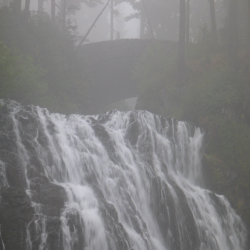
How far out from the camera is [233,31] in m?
20.3

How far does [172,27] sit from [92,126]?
26.3 metres

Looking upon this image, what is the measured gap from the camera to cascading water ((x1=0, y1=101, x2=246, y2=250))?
32.6 ft

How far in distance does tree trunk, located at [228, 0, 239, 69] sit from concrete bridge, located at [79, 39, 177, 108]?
17.9 feet

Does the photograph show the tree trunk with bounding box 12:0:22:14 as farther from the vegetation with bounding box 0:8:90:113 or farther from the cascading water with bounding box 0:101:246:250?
the cascading water with bounding box 0:101:246:250

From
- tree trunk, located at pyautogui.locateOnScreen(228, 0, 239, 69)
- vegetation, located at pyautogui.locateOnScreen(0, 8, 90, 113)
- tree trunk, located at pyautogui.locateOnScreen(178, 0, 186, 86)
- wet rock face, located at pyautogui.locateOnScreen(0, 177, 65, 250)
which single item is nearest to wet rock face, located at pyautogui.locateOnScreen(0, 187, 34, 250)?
wet rock face, located at pyautogui.locateOnScreen(0, 177, 65, 250)

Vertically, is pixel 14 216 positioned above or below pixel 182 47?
below

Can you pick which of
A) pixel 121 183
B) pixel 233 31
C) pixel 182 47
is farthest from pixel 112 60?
pixel 121 183

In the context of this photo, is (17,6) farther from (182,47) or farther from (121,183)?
(121,183)

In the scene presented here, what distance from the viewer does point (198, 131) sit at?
1656 cm

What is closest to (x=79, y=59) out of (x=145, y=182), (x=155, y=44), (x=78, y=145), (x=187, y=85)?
(x=155, y=44)

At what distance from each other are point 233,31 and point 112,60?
999cm

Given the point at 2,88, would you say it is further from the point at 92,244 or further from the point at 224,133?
the point at 224,133

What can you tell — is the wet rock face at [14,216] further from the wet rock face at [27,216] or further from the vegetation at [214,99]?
the vegetation at [214,99]

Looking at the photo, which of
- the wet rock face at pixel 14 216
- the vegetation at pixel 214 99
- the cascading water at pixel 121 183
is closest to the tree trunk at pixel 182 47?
the vegetation at pixel 214 99
